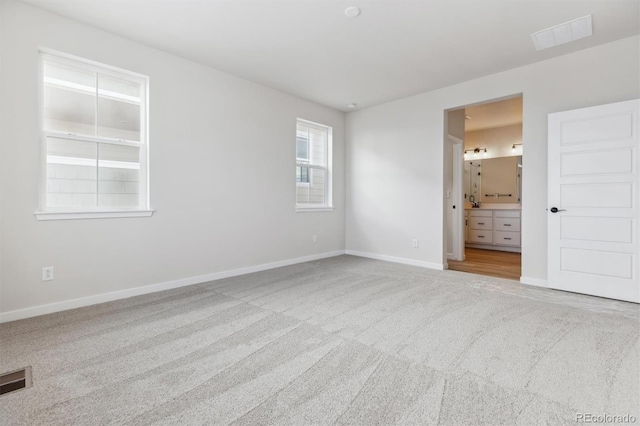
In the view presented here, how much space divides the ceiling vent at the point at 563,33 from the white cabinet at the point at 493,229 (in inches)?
159

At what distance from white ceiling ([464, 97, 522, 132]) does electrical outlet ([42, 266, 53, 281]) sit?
600 centimetres

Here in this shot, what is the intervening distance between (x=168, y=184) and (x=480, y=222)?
21.1 ft

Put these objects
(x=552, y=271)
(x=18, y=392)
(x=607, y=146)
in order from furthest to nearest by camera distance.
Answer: (x=552, y=271) < (x=607, y=146) < (x=18, y=392)

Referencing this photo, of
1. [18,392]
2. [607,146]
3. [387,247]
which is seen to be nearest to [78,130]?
[18,392]

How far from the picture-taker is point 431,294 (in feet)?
10.7

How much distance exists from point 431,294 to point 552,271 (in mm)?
1494

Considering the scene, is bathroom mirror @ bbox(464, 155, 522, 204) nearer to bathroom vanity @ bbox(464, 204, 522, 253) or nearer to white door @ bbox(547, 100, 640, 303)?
bathroom vanity @ bbox(464, 204, 522, 253)

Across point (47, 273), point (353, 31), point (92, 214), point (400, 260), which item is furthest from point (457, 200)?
point (47, 273)

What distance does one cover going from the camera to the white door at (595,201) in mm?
3031

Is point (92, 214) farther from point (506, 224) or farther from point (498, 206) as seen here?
point (498, 206)

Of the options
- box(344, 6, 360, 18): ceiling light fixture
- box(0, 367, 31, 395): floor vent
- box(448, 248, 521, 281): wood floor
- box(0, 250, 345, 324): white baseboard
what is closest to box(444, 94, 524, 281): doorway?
box(448, 248, 521, 281): wood floor

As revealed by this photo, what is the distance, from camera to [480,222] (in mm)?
6918

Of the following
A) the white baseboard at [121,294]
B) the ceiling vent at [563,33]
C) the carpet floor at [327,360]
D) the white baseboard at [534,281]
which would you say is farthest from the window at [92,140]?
the white baseboard at [534,281]

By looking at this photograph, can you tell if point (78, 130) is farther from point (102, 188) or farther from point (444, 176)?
point (444, 176)
